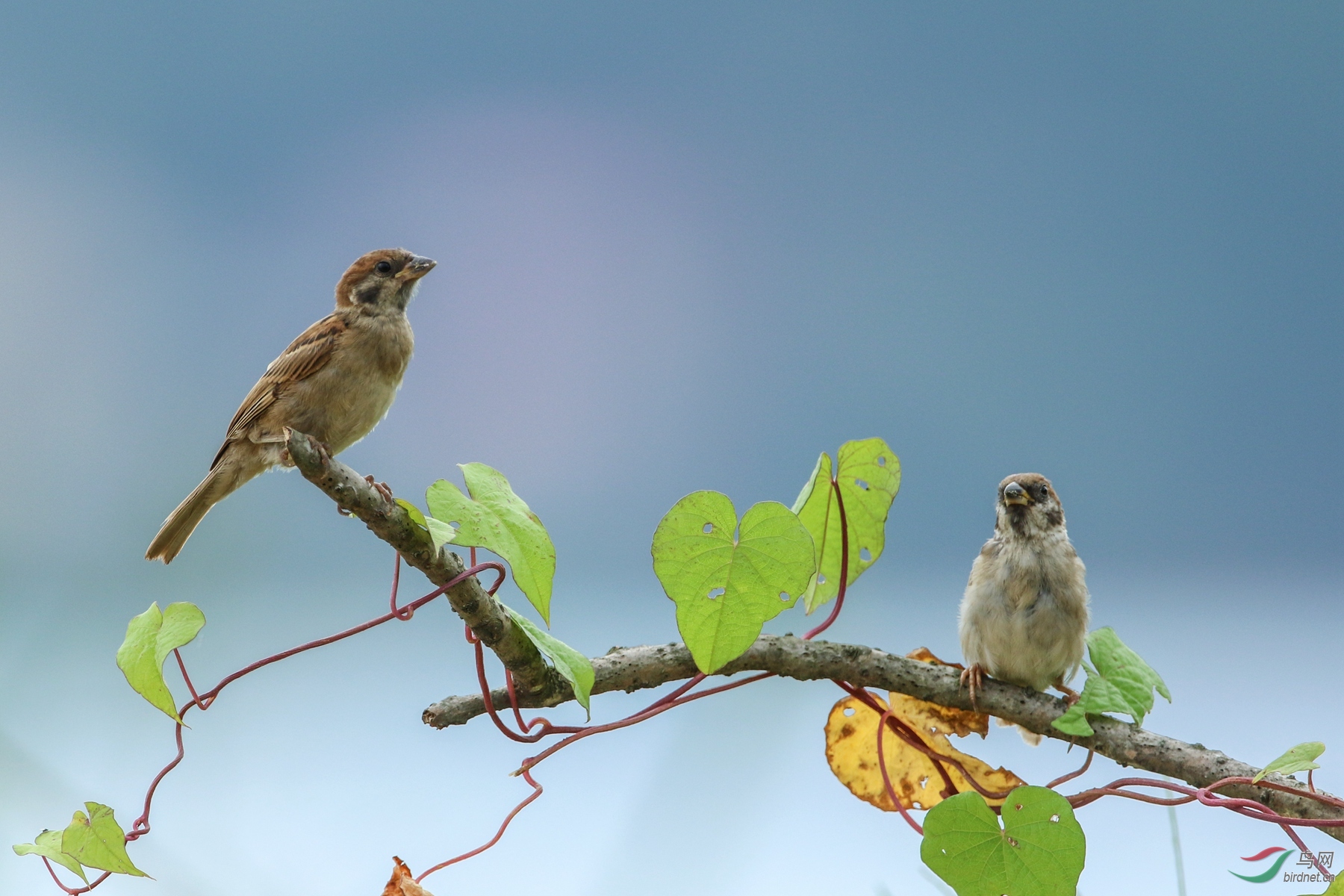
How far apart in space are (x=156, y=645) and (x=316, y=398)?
29.8 inches

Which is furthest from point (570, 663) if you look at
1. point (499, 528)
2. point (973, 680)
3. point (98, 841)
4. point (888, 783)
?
point (973, 680)

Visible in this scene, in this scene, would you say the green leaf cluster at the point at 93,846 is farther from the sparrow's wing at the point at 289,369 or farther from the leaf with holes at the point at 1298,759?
the leaf with holes at the point at 1298,759

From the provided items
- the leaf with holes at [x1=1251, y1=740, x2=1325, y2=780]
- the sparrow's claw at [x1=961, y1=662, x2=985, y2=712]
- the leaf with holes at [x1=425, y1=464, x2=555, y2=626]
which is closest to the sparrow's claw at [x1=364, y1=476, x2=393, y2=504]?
the leaf with holes at [x1=425, y1=464, x2=555, y2=626]

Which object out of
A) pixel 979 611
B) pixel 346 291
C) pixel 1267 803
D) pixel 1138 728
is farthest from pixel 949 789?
pixel 346 291

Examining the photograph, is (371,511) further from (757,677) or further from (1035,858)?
(1035,858)

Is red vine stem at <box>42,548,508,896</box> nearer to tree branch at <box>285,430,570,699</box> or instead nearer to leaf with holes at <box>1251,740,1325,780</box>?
tree branch at <box>285,430,570,699</box>

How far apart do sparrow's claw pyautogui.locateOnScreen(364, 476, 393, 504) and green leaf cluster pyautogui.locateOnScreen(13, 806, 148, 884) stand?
590mm

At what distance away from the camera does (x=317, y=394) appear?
2.15 metres

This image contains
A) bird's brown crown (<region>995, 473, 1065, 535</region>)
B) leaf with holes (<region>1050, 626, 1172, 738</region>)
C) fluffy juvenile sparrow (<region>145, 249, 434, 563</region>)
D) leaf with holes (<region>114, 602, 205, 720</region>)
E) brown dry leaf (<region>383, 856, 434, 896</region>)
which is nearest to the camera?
brown dry leaf (<region>383, 856, 434, 896</region>)

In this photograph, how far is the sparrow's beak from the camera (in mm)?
2422

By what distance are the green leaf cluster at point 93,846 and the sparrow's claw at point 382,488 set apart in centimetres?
59

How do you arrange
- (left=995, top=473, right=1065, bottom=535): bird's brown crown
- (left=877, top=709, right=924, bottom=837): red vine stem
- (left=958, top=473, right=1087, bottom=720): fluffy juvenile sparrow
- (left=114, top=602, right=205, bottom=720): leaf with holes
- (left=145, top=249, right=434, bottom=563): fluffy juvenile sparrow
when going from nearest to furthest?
(left=114, top=602, right=205, bottom=720): leaf with holes, (left=877, top=709, right=924, bottom=837): red vine stem, (left=145, top=249, right=434, bottom=563): fluffy juvenile sparrow, (left=958, top=473, right=1087, bottom=720): fluffy juvenile sparrow, (left=995, top=473, right=1065, bottom=535): bird's brown crown

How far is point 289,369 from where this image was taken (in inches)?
84.7

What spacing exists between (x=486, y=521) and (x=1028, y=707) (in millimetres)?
1177
